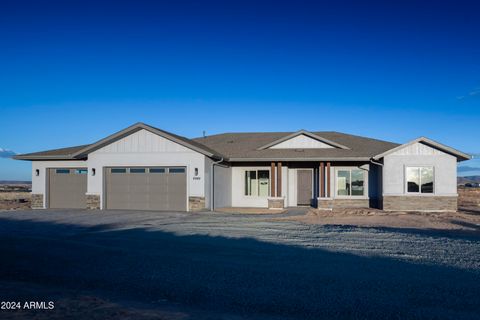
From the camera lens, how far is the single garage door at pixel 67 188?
2298 centimetres

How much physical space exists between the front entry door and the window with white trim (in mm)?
5016

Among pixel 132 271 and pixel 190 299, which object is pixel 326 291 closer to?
pixel 190 299

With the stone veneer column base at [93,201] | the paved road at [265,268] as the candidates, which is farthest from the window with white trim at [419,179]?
the stone veneer column base at [93,201]

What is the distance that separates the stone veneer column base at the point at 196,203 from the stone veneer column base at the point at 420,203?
8951mm

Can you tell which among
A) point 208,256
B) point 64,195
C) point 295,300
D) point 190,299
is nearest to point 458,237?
point 208,256

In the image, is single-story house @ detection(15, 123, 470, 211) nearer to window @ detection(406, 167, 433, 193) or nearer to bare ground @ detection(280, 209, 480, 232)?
window @ detection(406, 167, 433, 193)

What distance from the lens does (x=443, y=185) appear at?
21.7 metres

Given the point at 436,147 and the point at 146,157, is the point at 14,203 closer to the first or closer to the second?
the point at 146,157

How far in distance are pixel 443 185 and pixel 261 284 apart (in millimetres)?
17400

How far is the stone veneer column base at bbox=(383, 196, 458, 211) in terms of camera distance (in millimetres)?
21562

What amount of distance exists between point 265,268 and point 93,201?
1523 cm

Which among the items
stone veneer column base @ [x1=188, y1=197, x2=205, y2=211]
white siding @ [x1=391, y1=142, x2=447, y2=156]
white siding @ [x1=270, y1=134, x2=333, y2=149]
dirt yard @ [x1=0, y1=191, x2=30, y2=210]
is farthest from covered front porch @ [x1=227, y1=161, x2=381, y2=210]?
dirt yard @ [x1=0, y1=191, x2=30, y2=210]

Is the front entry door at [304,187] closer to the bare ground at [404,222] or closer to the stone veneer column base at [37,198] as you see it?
the bare ground at [404,222]

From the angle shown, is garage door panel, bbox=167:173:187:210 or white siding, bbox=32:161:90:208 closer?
garage door panel, bbox=167:173:187:210
